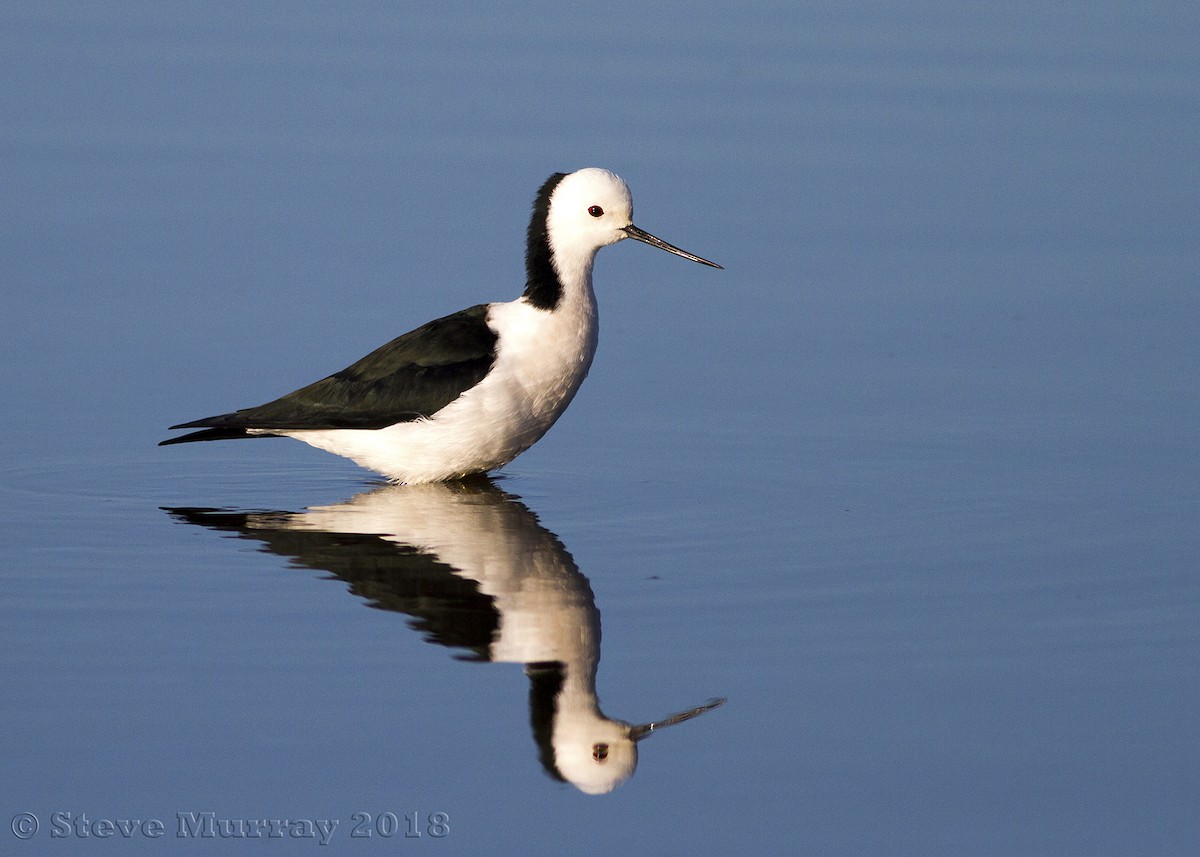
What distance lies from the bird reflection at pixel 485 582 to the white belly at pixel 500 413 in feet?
0.45

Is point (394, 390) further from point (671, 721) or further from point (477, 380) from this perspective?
point (671, 721)

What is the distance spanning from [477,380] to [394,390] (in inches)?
14.7

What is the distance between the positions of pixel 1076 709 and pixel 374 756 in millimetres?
1965

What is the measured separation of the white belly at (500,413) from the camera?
8.04 metres

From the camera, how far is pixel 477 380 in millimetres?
8078

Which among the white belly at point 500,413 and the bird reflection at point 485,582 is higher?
the white belly at point 500,413

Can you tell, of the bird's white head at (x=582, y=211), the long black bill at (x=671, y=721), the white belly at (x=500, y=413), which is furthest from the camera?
the bird's white head at (x=582, y=211)

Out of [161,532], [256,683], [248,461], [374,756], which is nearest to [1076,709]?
[374,756]

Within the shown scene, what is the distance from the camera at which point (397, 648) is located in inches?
236

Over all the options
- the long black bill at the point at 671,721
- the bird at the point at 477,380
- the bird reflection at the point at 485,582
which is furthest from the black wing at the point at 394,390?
the long black bill at the point at 671,721

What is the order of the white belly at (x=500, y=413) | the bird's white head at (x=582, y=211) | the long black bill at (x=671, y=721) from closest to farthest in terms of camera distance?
the long black bill at (x=671, y=721) < the white belly at (x=500, y=413) < the bird's white head at (x=582, y=211)

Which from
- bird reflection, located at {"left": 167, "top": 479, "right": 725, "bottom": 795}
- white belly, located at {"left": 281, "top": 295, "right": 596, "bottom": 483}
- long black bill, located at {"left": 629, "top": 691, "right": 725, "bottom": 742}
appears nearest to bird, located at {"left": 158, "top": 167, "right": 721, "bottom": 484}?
white belly, located at {"left": 281, "top": 295, "right": 596, "bottom": 483}

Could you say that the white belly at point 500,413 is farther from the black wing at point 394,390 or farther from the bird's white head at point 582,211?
the bird's white head at point 582,211

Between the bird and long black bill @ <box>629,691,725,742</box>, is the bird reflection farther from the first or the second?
the bird
